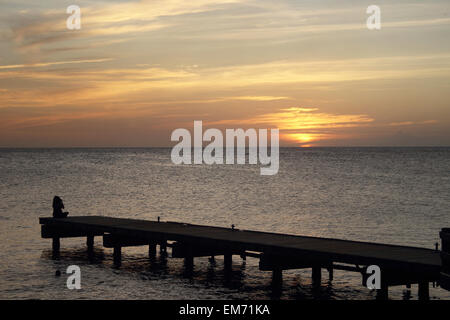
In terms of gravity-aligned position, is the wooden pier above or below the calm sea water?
above

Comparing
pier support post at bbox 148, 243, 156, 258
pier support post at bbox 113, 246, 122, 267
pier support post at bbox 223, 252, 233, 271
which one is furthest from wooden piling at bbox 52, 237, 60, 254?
pier support post at bbox 223, 252, 233, 271

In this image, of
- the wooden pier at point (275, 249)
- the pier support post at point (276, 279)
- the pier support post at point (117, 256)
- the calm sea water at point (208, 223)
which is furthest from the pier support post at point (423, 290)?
the pier support post at point (117, 256)

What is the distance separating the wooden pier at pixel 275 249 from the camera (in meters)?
17.8

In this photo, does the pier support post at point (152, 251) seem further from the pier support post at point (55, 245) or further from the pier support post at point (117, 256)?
the pier support post at point (55, 245)

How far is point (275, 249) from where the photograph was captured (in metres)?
20.5

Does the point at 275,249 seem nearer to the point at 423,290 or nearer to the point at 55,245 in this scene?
the point at 423,290

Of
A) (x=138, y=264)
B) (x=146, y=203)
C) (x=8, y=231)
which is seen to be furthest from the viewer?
(x=146, y=203)

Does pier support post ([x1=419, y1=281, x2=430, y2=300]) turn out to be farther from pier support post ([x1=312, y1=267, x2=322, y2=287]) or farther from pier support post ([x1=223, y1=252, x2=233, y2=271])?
pier support post ([x1=223, y1=252, x2=233, y2=271])

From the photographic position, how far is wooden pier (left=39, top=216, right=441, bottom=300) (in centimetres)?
1777

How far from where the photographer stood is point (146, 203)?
59.6 meters

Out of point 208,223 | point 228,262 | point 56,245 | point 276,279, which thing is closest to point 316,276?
point 276,279
